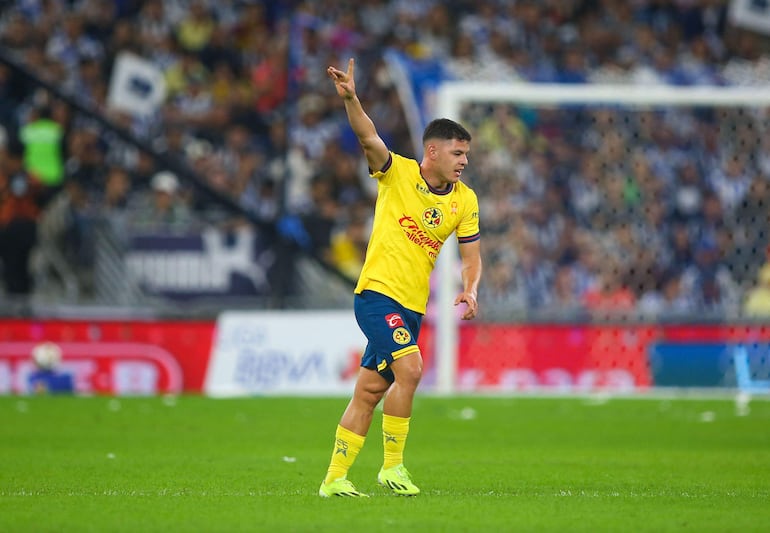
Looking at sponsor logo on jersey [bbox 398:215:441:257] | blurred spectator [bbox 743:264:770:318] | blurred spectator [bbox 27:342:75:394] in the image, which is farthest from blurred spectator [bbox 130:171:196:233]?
sponsor logo on jersey [bbox 398:215:441:257]

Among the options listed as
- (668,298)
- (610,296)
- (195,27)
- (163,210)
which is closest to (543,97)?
(610,296)

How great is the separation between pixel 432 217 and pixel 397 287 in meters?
0.54

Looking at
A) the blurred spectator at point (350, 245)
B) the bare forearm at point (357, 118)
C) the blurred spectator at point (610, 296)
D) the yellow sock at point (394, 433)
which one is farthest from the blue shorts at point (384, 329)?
the blurred spectator at point (350, 245)

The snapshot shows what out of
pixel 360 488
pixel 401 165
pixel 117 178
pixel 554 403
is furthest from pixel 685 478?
pixel 117 178

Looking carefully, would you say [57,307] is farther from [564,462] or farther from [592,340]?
[564,462]

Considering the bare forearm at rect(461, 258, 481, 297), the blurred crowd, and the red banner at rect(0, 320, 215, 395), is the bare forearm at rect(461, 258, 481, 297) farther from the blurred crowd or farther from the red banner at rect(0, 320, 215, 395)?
the blurred crowd

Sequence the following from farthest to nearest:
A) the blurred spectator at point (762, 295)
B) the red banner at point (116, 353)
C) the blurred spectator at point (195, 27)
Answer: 1. the blurred spectator at point (195, 27)
2. the blurred spectator at point (762, 295)
3. the red banner at point (116, 353)

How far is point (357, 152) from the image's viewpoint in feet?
81.8

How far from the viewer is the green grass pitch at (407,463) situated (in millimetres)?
8055

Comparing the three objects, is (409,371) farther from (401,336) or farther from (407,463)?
(407,463)

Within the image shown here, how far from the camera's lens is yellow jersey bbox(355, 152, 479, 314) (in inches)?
363

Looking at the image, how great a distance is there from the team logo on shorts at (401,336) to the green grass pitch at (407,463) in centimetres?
102

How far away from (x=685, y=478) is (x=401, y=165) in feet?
11.3

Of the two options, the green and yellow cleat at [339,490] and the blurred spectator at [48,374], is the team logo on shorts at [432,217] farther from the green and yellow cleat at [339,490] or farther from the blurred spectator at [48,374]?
the blurred spectator at [48,374]
